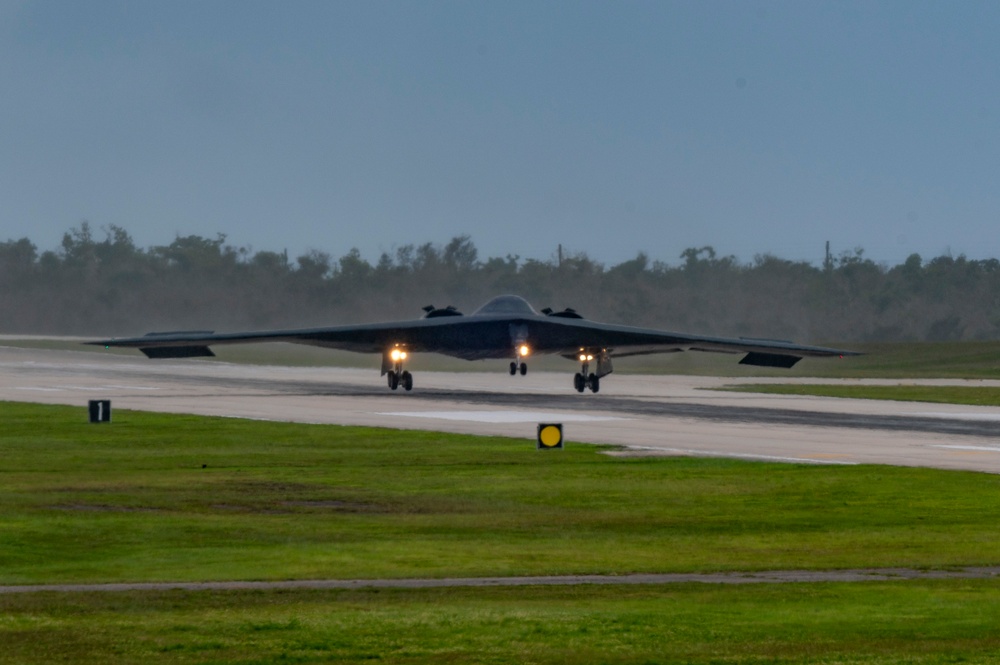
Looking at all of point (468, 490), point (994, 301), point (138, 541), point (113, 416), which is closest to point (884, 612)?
point (138, 541)

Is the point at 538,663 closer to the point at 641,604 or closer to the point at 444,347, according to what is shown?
the point at 641,604

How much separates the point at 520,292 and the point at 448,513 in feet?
284

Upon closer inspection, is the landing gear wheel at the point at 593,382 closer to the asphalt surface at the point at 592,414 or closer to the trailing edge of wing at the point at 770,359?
the asphalt surface at the point at 592,414

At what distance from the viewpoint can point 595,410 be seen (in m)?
36.1

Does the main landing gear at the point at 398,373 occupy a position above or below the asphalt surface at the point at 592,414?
above

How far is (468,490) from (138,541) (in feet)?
19.0

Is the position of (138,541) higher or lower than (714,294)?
lower

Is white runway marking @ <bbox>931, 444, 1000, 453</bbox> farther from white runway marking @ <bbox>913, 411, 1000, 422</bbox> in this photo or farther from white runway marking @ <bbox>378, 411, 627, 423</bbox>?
white runway marking @ <bbox>378, 411, 627, 423</bbox>

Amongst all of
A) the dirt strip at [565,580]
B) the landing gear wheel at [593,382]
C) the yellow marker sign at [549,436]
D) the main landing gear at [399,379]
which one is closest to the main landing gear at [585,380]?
the landing gear wheel at [593,382]

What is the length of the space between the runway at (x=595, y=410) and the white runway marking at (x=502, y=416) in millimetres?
Answer: 24

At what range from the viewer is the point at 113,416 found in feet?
108

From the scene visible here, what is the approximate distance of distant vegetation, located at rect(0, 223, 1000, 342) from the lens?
11219 centimetres

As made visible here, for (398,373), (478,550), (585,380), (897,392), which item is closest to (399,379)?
(398,373)

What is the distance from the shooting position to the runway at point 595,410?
25297 millimetres
